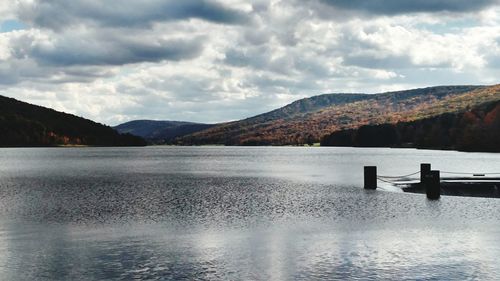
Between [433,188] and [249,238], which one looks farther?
[433,188]

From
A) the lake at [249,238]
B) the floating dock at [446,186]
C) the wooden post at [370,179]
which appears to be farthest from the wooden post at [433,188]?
the wooden post at [370,179]

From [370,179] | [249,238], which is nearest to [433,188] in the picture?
[370,179]

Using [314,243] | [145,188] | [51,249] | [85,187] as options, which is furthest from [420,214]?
[85,187]

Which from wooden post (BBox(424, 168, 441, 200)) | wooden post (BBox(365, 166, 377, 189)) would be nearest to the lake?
wooden post (BBox(424, 168, 441, 200))

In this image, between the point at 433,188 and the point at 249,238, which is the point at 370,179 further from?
the point at 249,238

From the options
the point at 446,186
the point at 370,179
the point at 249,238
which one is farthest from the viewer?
the point at 370,179

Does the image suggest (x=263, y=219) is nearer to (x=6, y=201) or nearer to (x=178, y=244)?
(x=178, y=244)

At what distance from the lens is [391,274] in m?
20.4

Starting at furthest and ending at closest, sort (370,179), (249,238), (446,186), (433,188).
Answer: (370,179), (446,186), (433,188), (249,238)

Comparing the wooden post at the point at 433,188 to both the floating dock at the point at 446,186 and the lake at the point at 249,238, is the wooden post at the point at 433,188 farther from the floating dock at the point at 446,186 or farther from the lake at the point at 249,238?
the lake at the point at 249,238

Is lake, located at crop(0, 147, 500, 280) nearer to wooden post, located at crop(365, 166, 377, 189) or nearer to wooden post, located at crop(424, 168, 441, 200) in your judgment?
wooden post, located at crop(424, 168, 441, 200)

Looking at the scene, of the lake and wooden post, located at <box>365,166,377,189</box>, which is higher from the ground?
wooden post, located at <box>365,166,377,189</box>

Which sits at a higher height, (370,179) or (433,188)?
(370,179)

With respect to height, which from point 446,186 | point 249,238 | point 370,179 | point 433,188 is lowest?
point 249,238
